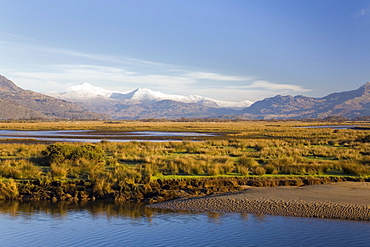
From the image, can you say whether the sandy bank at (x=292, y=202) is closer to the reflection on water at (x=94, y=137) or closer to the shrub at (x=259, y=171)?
the shrub at (x=259, y=171)

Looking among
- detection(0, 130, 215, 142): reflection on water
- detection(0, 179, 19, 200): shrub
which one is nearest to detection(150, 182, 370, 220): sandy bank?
detection(0, 179, 19, 200): shrub

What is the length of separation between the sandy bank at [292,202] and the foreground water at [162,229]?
71 centimetres

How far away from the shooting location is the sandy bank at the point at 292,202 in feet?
54.0

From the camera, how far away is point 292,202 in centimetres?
1775

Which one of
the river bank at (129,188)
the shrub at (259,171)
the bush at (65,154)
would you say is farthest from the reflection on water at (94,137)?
the river bank at (129,188)

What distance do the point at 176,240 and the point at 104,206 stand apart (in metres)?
5.87

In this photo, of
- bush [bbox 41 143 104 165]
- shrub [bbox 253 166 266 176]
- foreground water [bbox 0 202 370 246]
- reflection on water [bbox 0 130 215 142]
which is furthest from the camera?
reflection on water [bbox 0 130 215 142]

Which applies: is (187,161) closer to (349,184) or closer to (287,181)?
A: (287,181)

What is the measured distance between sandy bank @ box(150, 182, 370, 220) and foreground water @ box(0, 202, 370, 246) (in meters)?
0.71

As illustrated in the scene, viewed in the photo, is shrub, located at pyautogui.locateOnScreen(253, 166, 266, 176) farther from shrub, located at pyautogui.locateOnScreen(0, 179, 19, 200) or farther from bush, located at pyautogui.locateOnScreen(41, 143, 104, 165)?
shrub, located at pyautogui.locateOnScreen(0, 179, 19, 200)

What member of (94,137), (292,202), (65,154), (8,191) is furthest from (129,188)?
(94,137)

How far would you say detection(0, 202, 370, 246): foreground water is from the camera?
13.2 meters

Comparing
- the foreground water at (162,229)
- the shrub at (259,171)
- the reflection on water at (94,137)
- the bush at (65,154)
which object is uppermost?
the bush at (65,154)

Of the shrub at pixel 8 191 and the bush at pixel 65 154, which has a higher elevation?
the bush at pixel 65 154
